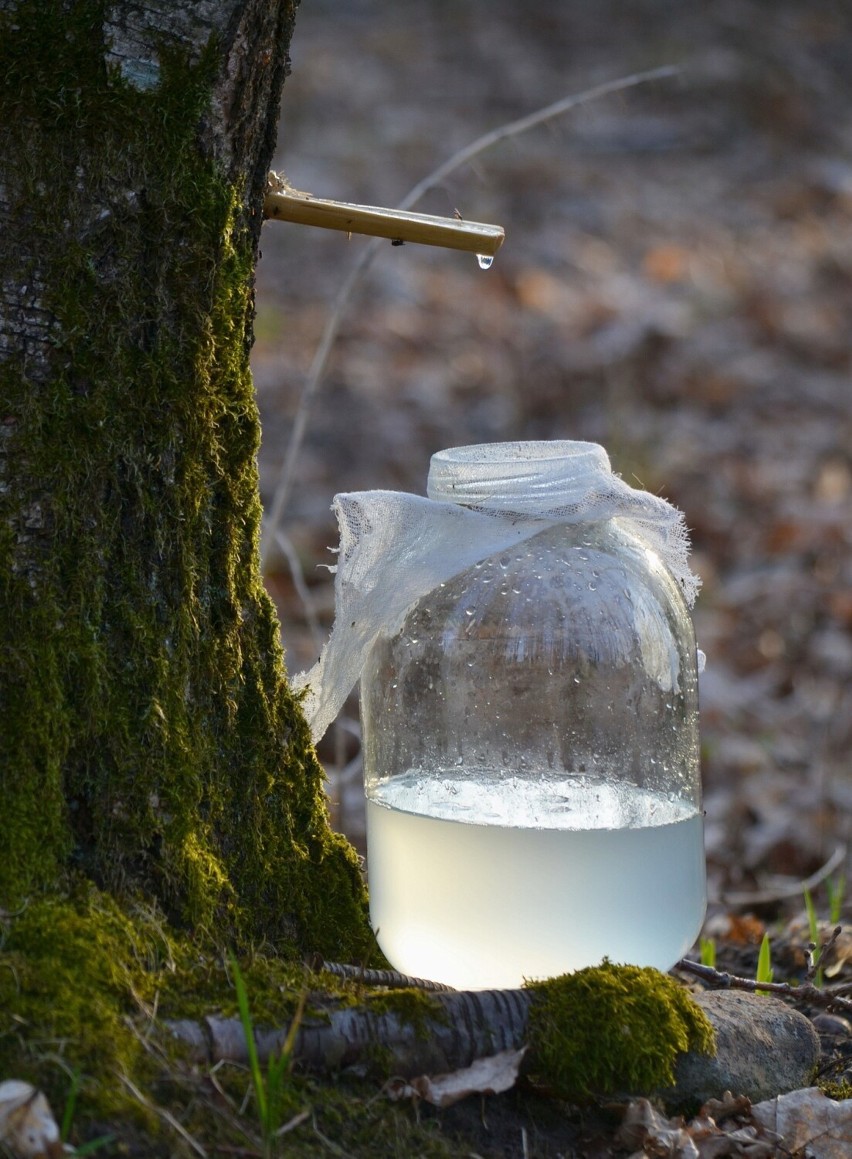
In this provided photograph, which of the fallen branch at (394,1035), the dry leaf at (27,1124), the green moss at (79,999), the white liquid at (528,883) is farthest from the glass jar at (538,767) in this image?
the dry leaf at (27,1124)

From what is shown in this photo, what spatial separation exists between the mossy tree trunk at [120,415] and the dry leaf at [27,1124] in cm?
30

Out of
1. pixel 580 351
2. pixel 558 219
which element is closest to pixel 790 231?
pixel 558 219

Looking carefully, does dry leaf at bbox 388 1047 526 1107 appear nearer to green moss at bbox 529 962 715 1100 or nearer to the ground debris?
green moss at bbox 529 962 715 1100

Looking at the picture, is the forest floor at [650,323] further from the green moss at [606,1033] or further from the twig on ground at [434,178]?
the green moss at [606,1033]

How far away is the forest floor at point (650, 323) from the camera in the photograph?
16.2 ft

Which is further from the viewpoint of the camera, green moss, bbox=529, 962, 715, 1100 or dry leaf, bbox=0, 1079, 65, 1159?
green moss, bbox=529, 962, 715, 1100

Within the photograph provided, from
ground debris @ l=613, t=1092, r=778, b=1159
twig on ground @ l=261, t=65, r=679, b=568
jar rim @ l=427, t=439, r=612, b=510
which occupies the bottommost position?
ground debris @ l=613, t=1092, r=778, b=1159

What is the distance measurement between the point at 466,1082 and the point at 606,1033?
9.0 inches

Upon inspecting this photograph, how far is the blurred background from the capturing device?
5277 mm

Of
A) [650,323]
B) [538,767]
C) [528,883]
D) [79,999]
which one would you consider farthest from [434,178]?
[650,323]

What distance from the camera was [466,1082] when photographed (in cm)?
167

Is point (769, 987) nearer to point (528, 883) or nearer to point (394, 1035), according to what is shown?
point (528, 883)

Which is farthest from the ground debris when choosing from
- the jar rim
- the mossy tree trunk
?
the jar rim

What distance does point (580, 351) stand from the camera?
317 inches
